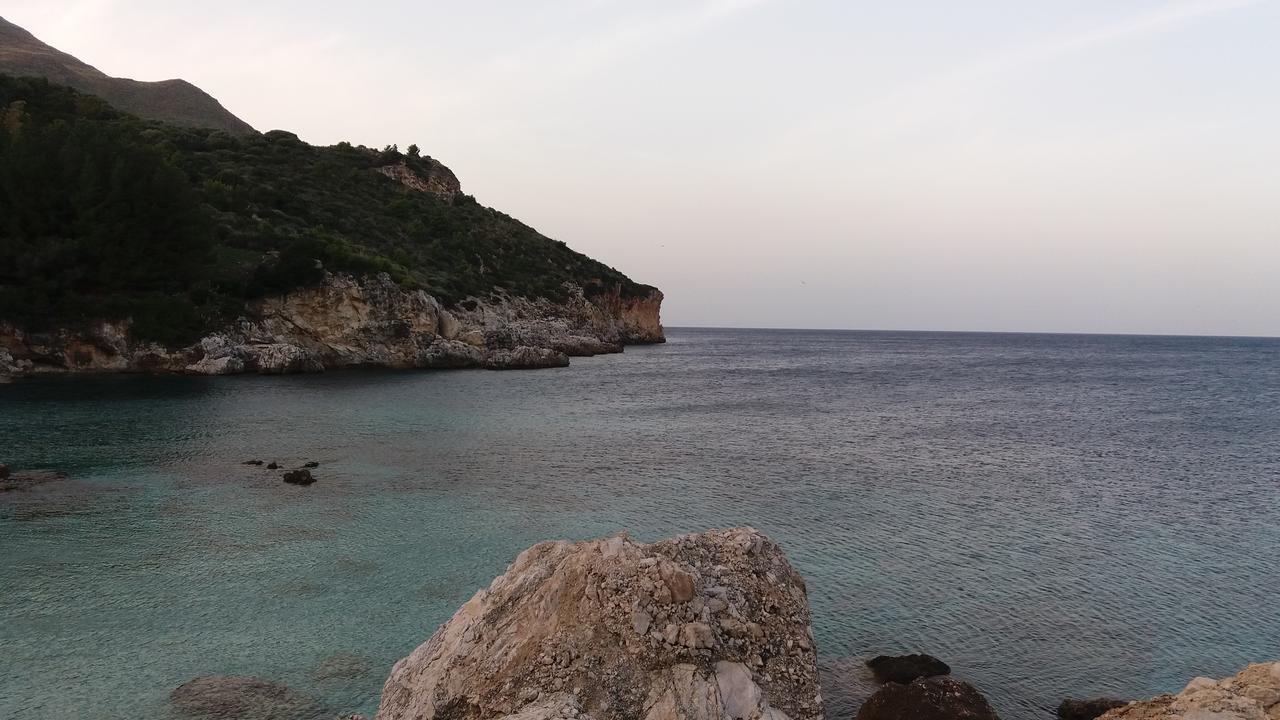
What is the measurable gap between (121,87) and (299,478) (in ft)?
465

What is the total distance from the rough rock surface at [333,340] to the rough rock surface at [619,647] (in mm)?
51258

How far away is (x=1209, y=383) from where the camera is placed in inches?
2768

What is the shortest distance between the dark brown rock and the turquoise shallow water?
32 centimetres

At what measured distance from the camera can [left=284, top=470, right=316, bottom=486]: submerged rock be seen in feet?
73.2

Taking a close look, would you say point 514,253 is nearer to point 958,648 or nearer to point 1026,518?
point 1026,518

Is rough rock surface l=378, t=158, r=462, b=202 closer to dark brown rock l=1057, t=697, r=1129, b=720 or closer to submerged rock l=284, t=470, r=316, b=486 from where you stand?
submerged rock l=284, t=470, r=316, b=486

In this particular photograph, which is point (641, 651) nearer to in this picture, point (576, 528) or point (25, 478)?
point (576, 528)

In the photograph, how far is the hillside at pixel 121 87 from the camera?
115m

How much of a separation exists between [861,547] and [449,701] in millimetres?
12661

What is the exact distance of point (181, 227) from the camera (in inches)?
2028

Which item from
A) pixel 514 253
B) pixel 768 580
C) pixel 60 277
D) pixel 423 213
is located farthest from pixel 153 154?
pixel 768 580

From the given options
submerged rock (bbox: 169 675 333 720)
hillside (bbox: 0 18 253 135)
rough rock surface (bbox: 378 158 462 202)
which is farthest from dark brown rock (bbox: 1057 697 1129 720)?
hillside (bbox: 0 18 253 135)

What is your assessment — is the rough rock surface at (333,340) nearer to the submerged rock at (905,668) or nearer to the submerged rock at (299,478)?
the submerged rock at (299,478)

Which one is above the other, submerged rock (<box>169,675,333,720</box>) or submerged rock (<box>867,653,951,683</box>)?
submerged rock (<box>867,653,951,683</box>)
